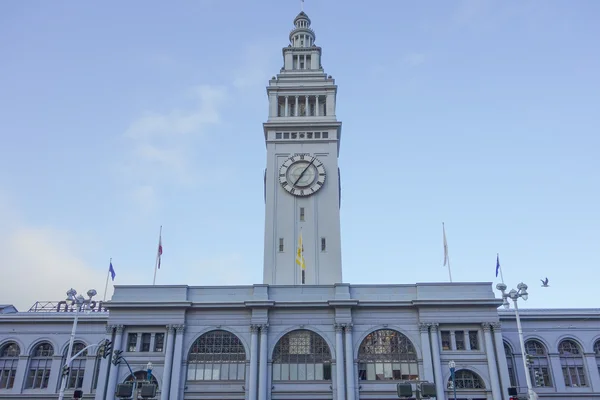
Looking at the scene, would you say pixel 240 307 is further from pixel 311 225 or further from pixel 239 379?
pixel 311 225

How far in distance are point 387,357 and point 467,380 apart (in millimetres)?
7741

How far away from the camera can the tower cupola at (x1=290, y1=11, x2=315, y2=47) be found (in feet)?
254

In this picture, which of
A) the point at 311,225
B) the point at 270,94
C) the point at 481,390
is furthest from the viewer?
the point at 270,94

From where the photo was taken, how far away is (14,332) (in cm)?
Answer: 6019

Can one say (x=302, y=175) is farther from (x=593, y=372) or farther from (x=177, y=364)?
(x=593, y=372)

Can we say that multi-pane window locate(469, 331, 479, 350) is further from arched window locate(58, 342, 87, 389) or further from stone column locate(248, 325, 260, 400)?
arched window locate(58, 342, 87, 389)

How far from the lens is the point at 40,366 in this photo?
59312 millimetres

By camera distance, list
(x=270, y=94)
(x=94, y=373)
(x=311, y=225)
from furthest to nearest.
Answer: (x=270, y=94), (x=311, y=225), (x=94, y=373)

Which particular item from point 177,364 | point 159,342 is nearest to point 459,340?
point 177,364

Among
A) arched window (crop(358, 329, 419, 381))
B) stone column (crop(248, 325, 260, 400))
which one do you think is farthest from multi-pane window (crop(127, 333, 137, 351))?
arched window (crop(358, 329, 419, 381))

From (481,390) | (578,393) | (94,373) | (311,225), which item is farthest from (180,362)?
(578,393)

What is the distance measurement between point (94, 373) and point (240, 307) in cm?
1822

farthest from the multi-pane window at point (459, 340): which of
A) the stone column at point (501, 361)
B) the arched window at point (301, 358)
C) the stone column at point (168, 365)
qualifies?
the stone column at point (168, 365)

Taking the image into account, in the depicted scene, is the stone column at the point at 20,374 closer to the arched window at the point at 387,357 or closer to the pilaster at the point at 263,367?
the pilaster at the point at 263,367
